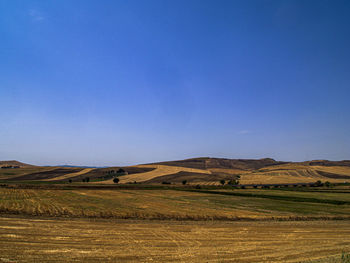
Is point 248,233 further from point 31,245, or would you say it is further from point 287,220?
point 31,245

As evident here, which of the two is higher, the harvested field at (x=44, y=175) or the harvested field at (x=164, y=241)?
the harvested field at (x=164, y=241)

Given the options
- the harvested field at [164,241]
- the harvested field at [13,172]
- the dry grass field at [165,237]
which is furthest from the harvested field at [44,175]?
the harvested field at [164,241]

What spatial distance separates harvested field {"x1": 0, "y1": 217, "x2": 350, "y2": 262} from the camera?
56.7 feet

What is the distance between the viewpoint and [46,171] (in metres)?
154

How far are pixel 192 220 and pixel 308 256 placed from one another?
52.3ft

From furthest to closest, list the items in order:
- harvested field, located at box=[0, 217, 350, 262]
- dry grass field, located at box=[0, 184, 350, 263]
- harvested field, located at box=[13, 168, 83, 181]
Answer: harvested field, located at box=[13, 168, 83, 181] < dry grass field, located at box=[0, 184, 350, 263] < harvested field, located at box=[0, 217, 350, 262]

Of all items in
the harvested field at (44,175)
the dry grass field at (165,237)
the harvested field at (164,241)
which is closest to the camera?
the harvested field at (164,241)

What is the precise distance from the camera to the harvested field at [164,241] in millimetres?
17297

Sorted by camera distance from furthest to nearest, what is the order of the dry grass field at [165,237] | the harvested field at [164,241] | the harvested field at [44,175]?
the harvested field at [44,175], the dry grass field at [165,237], the harvested field at [164,241]

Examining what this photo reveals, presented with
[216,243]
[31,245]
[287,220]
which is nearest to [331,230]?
[287,220]

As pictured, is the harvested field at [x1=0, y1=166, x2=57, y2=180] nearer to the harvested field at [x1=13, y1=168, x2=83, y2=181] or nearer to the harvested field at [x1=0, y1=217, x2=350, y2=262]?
the harvested field at [x1=13, y1=168, x2=83, y2=181]

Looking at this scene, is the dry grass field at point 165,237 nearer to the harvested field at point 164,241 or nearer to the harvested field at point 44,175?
the harvested field at point 164,241

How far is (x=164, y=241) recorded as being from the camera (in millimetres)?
21281

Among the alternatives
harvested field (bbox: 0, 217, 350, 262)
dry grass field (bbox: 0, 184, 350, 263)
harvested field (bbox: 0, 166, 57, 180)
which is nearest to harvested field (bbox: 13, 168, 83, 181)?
harvested field (bbox: 0, 166, 57, 180)
